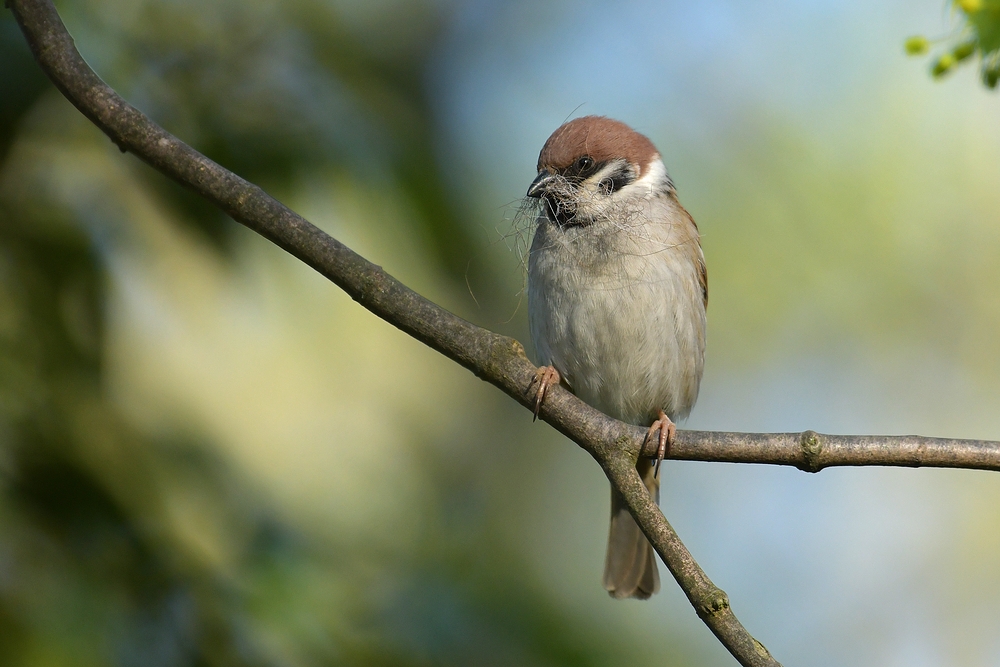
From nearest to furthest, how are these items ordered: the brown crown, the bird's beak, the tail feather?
the bird's beak < the brown crown < the tail feather

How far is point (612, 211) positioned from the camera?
3.38 metres

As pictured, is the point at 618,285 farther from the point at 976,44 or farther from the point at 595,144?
the point at 976,44

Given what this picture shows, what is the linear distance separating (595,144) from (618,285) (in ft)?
1.82

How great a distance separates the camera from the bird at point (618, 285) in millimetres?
3348

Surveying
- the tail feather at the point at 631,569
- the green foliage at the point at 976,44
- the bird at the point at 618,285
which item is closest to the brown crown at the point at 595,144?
the bird at the point at 618,285

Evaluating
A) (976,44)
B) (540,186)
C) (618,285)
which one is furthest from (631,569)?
(976,44)

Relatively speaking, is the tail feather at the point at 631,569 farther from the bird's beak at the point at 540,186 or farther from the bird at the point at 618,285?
the bird's beak at the point at 540,186

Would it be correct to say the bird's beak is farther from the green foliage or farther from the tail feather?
the green foliage

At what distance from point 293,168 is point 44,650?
5.53ft

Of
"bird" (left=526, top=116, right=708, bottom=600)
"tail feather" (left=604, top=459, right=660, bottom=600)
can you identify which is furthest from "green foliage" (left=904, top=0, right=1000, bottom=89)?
"tail feather" (left=604, top=459, right=660, bottom=600)

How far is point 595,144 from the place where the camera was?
347 cm

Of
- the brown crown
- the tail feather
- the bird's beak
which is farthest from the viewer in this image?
the tail feather

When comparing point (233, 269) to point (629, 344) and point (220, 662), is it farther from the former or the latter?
point (629, 344)

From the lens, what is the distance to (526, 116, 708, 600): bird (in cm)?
335
